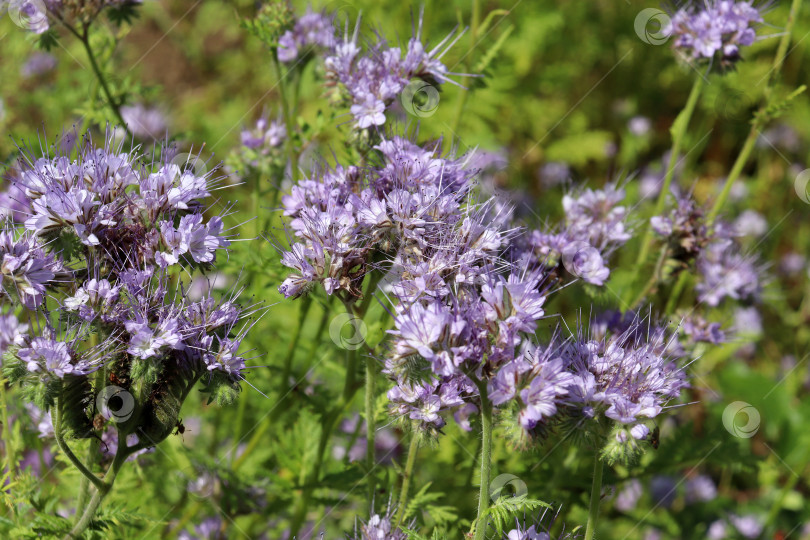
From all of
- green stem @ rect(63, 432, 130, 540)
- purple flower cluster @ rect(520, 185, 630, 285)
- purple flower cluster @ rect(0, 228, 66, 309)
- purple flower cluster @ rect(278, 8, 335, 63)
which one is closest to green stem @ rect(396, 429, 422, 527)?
purple flower cluster @ rect(520, 185, 630, 285)

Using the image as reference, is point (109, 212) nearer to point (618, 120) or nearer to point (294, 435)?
point (294, 435)

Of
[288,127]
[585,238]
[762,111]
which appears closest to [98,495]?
[288,127]

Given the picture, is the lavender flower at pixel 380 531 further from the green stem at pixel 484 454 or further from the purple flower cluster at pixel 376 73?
the purple flower cluster at pixel 376 73

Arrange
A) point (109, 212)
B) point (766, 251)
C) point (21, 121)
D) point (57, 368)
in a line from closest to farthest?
1. point (57, 368)
2. point (109, 212)
3. point (766, 251)
4. point (21, 121)

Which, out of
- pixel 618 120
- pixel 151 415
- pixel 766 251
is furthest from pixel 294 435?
pixel 618 120

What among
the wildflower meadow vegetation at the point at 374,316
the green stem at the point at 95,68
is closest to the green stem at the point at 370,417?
the wildflower meadow vegetation at the point at 374,316

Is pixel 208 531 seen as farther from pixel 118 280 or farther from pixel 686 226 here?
pixel 686 226

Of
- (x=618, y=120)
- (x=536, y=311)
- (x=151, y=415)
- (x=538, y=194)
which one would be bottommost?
(x=538, y=194)

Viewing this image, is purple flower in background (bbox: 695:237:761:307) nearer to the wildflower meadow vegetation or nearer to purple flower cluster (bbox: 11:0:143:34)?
the wildflower meadow vegetation
